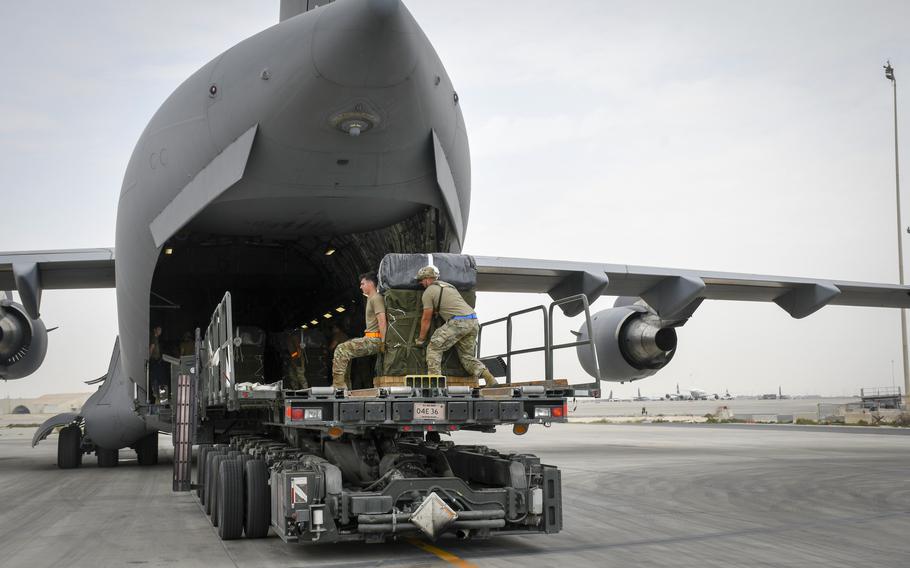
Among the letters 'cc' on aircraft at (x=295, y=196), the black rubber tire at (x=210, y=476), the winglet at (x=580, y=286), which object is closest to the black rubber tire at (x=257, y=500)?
the black rubber tire at (x=210, y=476)

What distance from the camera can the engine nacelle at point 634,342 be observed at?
15656mm

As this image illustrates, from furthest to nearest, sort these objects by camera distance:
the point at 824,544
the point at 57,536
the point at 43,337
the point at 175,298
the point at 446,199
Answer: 1. the point at 43,337
2. the point at 175,298
3. the point at 446,199
4. the point at 57,536
5. the point at 824,544

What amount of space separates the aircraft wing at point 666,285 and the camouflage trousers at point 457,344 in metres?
5.94

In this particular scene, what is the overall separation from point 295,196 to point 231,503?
324cm

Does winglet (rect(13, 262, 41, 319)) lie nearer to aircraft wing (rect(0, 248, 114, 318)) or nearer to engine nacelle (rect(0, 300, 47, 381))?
aircraft wing (rect(0, 248, 114, 318))

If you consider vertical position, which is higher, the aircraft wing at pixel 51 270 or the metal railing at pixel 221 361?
the aircraft wing at pixel 51 270

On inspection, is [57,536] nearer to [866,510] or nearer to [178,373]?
[178,373]

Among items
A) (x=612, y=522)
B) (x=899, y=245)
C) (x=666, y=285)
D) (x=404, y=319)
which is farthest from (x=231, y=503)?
(x=899, y=245)

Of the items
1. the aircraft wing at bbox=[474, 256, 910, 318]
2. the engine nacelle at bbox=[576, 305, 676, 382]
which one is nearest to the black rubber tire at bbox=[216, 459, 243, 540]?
the aircraft wing at bbox=[474, 256, 910, 318]

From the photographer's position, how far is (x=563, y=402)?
21.0 feet

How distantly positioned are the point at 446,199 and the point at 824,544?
462 centimetres

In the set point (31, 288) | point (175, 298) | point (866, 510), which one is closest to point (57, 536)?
point (31, 288)

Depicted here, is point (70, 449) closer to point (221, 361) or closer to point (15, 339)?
point (15, 339)

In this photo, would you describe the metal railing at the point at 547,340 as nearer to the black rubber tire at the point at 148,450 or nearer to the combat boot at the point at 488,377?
the combat boot at the point at 488,377
